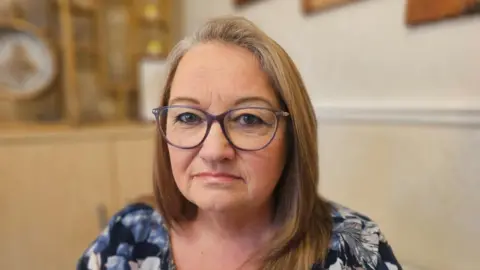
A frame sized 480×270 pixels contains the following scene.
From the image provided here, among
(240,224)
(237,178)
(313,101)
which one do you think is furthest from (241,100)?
(313,101)

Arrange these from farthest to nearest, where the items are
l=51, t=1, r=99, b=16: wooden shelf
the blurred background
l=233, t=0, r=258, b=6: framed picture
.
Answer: l=51, t=1, r=99, b=16: wooden shelf, l=233, t=0, r=258, b=6: framed picture, the blurred background

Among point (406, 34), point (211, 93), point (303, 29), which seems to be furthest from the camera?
point (303, 29)

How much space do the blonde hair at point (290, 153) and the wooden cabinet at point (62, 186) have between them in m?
0.91

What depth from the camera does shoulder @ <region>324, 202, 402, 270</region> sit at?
84 centimetres

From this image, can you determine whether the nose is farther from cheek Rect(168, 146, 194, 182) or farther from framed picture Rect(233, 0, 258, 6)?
framed picture Rect(233, 0, 258, 6)

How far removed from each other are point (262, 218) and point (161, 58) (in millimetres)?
1427

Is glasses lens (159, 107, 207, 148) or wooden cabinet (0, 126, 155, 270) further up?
glasses lens (159, 107, 207, 148)

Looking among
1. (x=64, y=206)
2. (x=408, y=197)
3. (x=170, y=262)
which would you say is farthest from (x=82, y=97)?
(x=408, y=197)

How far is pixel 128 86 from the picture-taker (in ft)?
7.16

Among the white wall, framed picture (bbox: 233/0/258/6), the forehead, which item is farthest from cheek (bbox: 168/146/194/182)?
framed picture (bbox: 233/0/258/6)

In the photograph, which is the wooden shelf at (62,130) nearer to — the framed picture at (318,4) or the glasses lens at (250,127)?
the framed picture at (318,4)

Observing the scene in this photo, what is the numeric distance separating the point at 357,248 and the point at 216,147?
34 centimetres

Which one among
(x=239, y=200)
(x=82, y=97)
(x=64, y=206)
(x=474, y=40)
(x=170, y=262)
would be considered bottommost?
(x=64, y=206)

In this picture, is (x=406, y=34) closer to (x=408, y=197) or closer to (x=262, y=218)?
(x=408, y=197)
